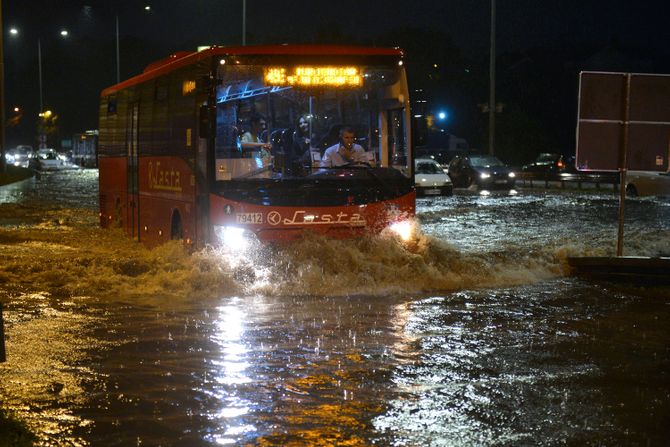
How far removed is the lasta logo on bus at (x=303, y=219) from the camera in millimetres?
13797

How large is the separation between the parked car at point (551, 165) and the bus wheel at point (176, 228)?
1780 inches

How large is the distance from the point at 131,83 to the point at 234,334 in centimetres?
1058

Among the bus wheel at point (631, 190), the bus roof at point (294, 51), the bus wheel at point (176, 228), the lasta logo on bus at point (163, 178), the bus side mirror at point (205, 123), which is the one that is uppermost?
the bus roof at point (294, 51)

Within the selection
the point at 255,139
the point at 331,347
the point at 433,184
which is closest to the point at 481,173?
the point at 433,184

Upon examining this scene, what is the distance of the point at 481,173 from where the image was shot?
46656mm

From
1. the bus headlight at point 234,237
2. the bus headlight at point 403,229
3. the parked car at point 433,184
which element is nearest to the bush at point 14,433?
the bus headlight at point 234,237

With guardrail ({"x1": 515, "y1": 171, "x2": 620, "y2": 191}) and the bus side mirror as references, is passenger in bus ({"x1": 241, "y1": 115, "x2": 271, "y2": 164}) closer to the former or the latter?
the bus side mirror

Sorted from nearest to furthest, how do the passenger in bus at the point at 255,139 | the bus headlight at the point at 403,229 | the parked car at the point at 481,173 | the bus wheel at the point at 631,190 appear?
1. the passenger in bus at the point at 255,139
2. the bus headlight at the point at 403,229
3. the bus wheel at the point at 631,190
4. the parked car at the point at 481,173

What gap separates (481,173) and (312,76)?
3346 centimetres

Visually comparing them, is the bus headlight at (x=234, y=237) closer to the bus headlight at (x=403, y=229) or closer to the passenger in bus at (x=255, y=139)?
the passenger in bus at (x=255, y=139)

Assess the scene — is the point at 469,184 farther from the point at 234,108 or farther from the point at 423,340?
the point at 423,340

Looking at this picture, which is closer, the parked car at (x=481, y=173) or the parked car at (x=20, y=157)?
the parked car at (x=481, y=173)

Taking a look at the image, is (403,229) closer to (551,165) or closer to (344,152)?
(344,152)

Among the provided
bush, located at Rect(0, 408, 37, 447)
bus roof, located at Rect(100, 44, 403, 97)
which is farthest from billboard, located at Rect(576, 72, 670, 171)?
bush, located at Rect(0, 408, 37, 447)
